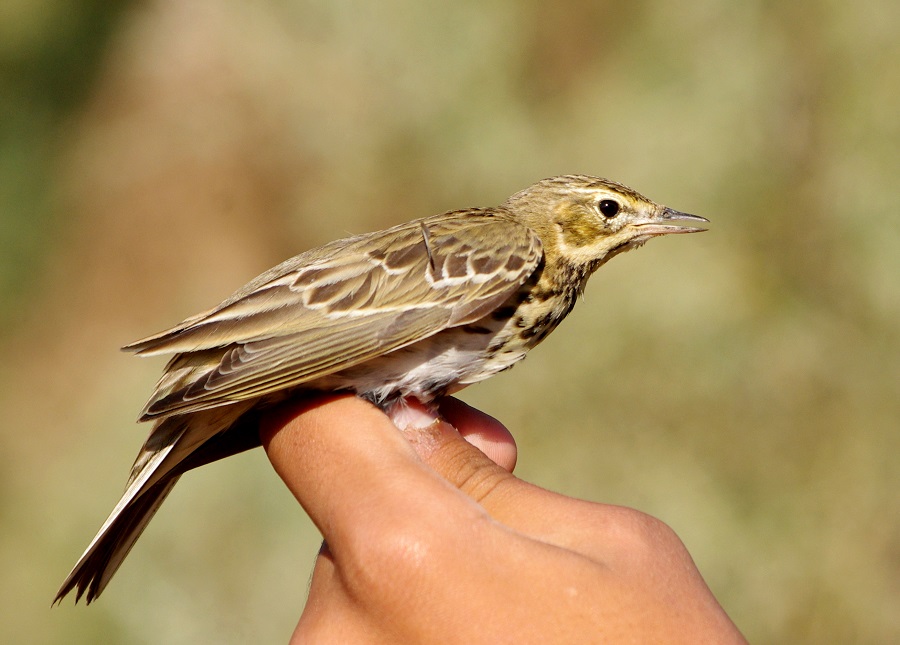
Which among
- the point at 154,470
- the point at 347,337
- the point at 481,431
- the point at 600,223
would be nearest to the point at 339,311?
the point at 347,337

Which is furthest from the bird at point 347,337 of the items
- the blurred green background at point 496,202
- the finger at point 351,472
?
the blurred green background at point 496,202

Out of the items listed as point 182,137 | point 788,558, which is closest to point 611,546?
point 788,558

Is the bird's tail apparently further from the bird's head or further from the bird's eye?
the bird's eye

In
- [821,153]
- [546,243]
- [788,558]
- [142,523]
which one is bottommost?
[788,558]

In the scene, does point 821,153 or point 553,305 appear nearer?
point 553,305

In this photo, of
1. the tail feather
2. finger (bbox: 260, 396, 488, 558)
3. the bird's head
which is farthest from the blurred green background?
finger (bbox: 260, 396, 488, 558)

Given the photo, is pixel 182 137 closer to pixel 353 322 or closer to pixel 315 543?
pixel 315 543

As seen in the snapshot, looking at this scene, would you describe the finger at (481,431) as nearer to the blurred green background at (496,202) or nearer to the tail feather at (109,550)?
the tail feather at (109,550)
